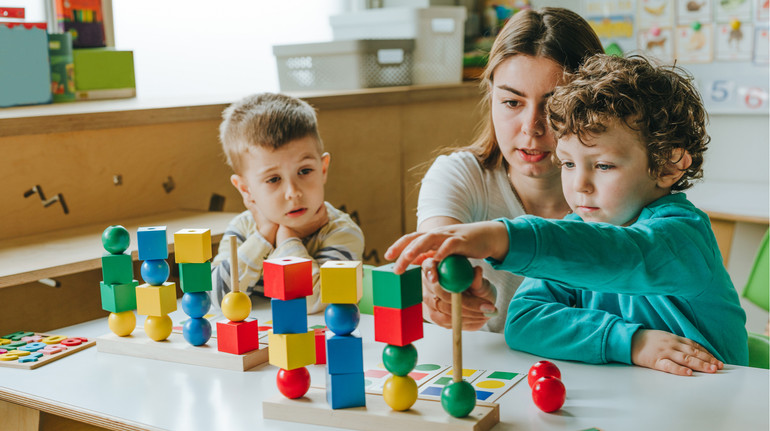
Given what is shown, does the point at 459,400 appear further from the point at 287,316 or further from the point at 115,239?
the point at 115,239

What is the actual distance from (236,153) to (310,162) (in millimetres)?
165

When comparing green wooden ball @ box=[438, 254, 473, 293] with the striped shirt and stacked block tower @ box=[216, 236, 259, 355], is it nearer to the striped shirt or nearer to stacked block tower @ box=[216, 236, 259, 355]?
stacked block tower @ box=[216, 236, 259, 355]

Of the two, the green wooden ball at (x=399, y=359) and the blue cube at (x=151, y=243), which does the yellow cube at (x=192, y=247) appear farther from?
the green wooden ball at (x=399, y=359)

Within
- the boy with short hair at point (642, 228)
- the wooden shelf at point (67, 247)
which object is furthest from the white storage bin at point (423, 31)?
the boy with short hair at point (642, 228)

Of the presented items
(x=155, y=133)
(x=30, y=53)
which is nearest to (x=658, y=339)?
(x=155, y=133)

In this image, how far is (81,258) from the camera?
141cm

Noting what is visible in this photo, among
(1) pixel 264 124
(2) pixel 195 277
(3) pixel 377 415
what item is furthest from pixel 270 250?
(3) pixel 377 415

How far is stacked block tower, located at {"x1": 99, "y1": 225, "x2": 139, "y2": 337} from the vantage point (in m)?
1.15

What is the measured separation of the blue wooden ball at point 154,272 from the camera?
1.13 meters

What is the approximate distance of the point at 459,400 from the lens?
80 cm

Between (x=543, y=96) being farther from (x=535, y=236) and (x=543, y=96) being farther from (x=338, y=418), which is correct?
(x=338, y=418)

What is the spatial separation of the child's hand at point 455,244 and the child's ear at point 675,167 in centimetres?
37

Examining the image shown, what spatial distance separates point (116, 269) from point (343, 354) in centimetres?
48

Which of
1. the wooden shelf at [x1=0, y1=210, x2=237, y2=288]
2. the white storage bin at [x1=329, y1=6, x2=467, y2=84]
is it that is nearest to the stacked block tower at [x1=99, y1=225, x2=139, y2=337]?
the wooden shelf at [x1=0, y1=210, x2=237, y2=288]
